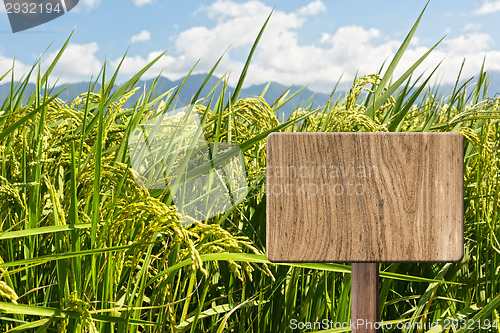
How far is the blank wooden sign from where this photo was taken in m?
0.94

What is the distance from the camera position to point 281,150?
37.1 inches

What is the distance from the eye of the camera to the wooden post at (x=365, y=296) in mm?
1027

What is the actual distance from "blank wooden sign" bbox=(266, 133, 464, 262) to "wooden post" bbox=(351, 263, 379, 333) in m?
0.07

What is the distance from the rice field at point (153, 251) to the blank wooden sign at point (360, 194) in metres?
0.13

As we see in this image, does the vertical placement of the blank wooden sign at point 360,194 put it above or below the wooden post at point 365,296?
above

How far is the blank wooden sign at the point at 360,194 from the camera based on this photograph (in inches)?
37.0

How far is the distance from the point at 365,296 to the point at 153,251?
2.45ft

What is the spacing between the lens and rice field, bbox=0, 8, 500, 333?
1015 millimetres

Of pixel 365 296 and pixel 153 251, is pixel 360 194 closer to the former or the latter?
pixel 365 296

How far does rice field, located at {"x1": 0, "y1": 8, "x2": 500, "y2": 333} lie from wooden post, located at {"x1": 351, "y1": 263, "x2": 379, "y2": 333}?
0.11m

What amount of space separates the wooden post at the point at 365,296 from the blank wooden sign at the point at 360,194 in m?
0.07

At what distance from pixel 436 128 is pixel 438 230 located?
1.05m

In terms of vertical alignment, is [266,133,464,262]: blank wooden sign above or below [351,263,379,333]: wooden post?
above

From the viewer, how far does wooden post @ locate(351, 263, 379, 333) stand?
3.37 feet
